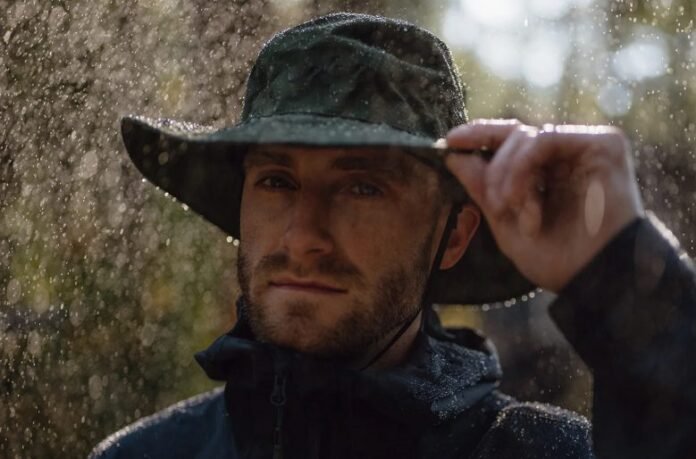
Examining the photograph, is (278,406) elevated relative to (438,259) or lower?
lower

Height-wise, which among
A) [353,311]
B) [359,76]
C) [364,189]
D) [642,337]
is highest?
[359,76]

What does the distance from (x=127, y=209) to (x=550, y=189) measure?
6457 mm

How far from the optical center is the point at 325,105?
2.25 m

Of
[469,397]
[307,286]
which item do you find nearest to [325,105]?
[307,286]

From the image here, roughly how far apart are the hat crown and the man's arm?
1.75ft

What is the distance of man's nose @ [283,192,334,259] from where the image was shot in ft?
7.39

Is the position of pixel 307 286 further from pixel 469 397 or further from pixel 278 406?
pixel 469 397

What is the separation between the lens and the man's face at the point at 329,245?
2.27 meters

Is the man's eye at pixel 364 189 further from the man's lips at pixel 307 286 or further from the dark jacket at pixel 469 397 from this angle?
the dark jacket at pixel 469 397

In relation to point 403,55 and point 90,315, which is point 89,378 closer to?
point 90,315

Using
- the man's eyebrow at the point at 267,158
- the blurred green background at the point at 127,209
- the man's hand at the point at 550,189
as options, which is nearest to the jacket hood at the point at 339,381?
the man's eyebrow at the point at 267,158

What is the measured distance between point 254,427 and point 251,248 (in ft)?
1.34

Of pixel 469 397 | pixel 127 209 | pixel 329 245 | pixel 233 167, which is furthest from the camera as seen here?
pixel 127 209

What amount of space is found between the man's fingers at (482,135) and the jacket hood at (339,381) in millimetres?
610
